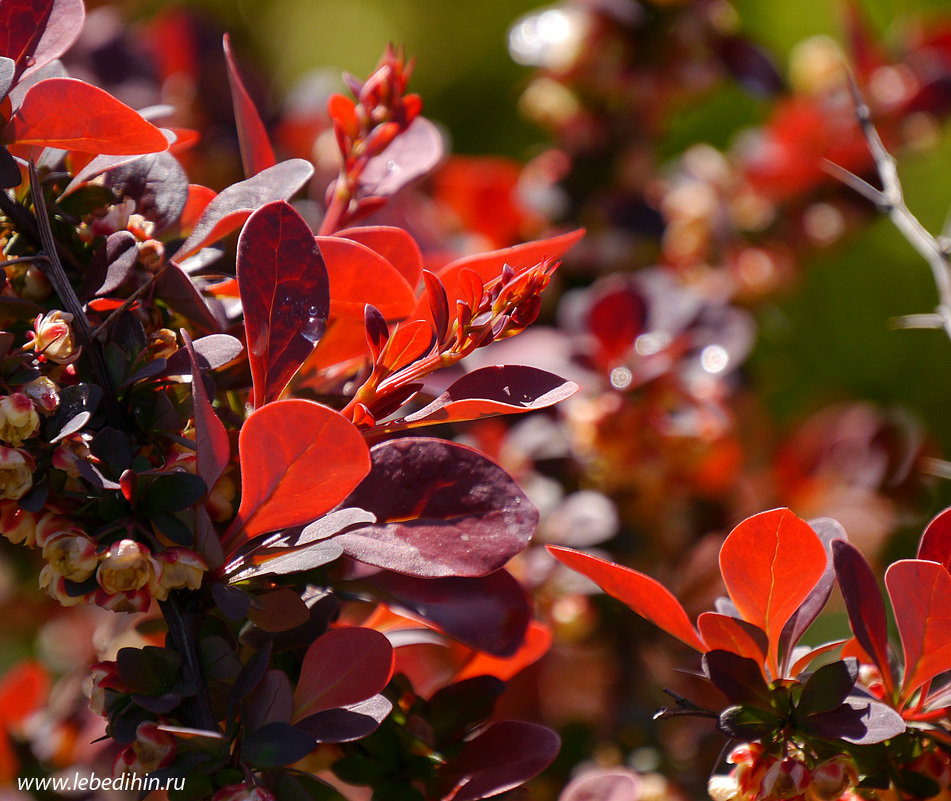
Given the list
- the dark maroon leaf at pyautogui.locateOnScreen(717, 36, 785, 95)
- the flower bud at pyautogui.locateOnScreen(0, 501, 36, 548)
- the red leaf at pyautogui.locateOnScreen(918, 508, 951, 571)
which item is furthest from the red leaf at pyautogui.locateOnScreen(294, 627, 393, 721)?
the dark maroon leaf at pyautogui.locateOnScreen(717, 36, 785, 95)

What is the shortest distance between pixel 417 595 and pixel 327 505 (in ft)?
0.31

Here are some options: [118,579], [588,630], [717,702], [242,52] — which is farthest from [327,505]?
[242,52]

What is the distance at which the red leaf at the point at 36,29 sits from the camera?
31 centimetres

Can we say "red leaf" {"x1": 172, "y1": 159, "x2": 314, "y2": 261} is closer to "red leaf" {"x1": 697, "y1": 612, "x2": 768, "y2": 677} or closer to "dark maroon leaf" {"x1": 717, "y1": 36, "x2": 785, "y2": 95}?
"red leaf" {"x1": 697, "y1": 612, "x2": 768, "y2": 677}

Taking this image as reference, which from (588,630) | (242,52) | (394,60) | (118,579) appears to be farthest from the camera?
(242,52)

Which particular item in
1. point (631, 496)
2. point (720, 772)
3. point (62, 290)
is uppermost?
point (62, 290)

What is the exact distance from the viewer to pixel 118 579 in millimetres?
279

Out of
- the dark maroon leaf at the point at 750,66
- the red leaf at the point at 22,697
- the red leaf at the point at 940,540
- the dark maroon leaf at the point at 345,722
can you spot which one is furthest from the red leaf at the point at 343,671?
the dark maroon leaf at the point at 750,66

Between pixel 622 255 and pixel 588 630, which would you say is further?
pixel 622 255

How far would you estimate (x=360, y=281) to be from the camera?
34 centimetres

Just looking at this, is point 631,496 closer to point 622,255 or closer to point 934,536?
point 622,255

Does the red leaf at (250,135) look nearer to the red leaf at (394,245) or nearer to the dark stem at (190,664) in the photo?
the red leaf at (394,245)

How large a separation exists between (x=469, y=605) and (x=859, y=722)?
153 mm

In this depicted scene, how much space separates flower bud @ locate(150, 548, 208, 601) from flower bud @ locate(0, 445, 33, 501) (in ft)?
0.16
